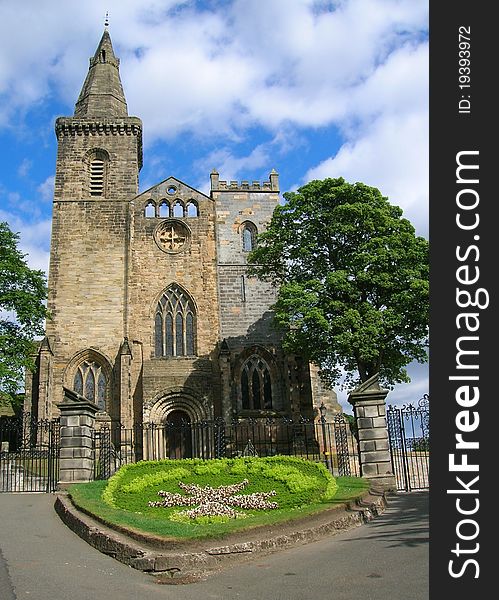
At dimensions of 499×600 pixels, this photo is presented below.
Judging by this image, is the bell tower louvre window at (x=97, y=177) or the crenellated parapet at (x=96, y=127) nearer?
the bell tower louvre window at (x=97, y=177)

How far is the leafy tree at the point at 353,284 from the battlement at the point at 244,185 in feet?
→ 26.1

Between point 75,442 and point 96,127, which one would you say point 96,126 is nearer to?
point 96,127

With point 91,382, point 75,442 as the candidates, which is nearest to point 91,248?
point 91,382

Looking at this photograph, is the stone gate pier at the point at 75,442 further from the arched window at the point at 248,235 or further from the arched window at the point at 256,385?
the arched window at the point at 248,235

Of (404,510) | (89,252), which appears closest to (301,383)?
(89,252)

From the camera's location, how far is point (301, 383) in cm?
2820

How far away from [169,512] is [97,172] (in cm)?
2522

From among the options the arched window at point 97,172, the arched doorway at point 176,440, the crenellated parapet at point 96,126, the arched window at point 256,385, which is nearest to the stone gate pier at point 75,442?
the arched doorway at point 176,440

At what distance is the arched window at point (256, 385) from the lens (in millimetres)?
28516

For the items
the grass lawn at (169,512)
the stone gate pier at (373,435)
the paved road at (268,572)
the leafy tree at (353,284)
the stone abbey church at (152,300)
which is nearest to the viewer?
the paved road at (268,572)

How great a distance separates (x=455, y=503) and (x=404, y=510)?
5.55 meters

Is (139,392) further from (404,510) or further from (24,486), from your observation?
(404,510)

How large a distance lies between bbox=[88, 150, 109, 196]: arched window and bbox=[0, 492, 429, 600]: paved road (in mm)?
25049

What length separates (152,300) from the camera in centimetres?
3025
